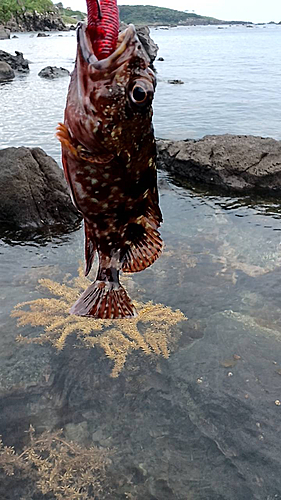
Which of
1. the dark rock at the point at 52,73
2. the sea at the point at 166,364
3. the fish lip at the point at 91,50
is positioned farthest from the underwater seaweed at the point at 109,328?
the dark rock at the point at 52,73

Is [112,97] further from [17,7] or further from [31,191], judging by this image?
[17,7]

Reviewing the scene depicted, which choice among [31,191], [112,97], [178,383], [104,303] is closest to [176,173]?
[31,191]

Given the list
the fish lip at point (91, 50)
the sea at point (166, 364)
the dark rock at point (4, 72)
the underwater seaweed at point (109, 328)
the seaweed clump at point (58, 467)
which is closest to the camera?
the fish lip at point (91, 50)

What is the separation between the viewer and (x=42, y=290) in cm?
847

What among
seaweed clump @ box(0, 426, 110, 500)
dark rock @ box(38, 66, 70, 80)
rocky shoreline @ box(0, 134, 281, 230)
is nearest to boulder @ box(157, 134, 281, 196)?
rocky shoreline @ box(0, 134, 281, 230)

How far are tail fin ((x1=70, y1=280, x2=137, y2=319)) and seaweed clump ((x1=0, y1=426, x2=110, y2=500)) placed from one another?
3.41 m

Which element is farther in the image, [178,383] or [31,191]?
[31,191]

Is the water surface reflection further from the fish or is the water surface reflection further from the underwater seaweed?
the fish

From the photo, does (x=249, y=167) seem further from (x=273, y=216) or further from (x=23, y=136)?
(x=23, y=136)

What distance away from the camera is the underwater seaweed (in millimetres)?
7027

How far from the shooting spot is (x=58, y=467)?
5.25 m

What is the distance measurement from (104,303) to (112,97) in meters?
1.29

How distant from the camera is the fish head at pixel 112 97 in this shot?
192cm

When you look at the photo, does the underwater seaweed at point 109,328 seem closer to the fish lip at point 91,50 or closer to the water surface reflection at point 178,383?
the water surface reflection at point 178,383
